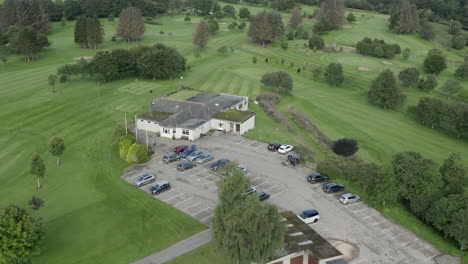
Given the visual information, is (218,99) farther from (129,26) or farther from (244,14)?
(244,14)

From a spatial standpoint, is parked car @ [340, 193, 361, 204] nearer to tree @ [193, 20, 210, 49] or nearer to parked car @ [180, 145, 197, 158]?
parked car @ [180, 145, 197, 158]

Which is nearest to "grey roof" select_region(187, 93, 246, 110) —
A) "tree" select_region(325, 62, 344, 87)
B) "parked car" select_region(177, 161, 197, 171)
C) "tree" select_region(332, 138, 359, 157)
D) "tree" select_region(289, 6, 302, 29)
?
"parked car" select_region(177, 161, 197, 171)

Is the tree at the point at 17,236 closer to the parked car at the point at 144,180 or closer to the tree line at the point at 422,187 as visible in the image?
the parked car at the point at 144,180

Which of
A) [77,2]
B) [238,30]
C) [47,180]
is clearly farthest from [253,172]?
[77,2]

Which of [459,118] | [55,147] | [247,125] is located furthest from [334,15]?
[55,147]

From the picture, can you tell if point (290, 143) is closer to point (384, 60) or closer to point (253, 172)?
point (253, 172)

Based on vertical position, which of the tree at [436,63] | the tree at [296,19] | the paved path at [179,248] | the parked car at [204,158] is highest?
the tree at [296,19]

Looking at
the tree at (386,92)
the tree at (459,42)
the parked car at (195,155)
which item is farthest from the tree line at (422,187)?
the tree at (459,42)
